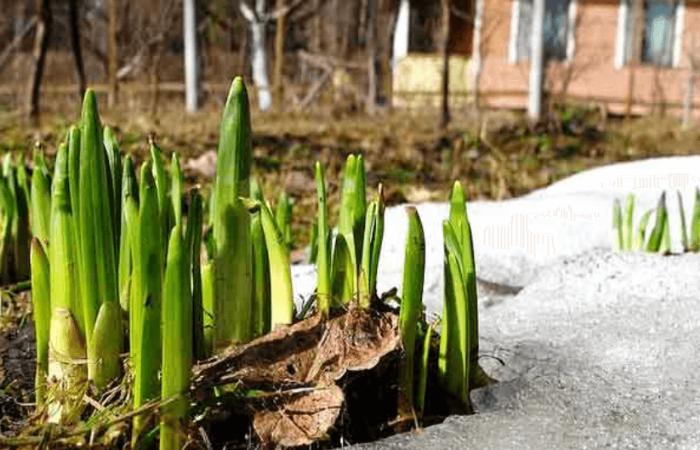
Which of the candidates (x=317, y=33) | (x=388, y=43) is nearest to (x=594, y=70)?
(x=388, y=43)

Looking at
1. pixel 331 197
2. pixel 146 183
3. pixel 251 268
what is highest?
pixel 146 183

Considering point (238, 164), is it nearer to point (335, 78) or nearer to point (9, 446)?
point (9, 446)

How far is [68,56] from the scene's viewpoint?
16.6 meters

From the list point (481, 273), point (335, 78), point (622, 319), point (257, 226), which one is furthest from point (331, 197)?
point (335, 78)

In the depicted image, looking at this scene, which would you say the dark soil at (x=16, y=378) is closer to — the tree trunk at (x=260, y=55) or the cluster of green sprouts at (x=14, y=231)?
the cluster of green sprouts at (x=14, y=231)

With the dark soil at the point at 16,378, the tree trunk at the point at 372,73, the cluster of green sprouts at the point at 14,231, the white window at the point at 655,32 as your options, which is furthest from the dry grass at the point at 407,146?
the white window at the point at 655,32

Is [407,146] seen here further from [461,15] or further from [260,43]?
[260,43]

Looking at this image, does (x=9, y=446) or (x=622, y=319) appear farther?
(x=622, y=319)

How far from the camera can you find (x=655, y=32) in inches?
534

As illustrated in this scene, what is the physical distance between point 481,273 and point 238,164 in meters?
1.14

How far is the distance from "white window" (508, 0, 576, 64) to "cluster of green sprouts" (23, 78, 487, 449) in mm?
12386

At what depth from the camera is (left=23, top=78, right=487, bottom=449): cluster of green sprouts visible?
2.82ft

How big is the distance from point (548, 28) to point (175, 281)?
43.0 feet

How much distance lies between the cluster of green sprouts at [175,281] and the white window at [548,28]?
1239cm
